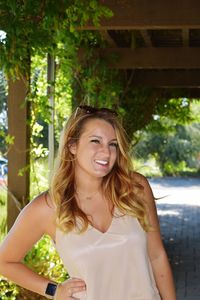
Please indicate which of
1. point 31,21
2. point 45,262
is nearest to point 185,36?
point 45,262

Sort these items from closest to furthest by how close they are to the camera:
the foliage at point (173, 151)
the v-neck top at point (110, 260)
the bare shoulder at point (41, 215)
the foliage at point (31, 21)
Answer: the v-neck top at point (110, 260) < the bare shoulder at point (41, 215) < the foliage at point (31, 21) < the foliage at point (173, 151)

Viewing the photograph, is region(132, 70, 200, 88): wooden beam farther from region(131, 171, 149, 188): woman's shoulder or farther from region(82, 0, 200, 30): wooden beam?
region(131, 171, 149, 188): woman's shoulder

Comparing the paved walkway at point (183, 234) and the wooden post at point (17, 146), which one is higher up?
the wooden post at point (17, 146)

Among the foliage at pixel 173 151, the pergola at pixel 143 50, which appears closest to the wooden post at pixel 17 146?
the pergola at pixel 143 50

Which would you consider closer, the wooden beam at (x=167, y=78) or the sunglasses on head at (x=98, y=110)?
the sunglasses on head at (x=98, y=110)

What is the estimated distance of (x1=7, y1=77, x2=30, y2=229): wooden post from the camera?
4.88 m

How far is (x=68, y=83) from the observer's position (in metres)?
6.77

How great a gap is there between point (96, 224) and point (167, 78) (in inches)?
309

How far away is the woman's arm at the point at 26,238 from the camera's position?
225cm

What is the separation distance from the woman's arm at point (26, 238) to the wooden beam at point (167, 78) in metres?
7.64

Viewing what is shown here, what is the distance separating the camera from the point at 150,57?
757 centimetres

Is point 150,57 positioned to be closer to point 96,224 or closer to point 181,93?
point 181,93

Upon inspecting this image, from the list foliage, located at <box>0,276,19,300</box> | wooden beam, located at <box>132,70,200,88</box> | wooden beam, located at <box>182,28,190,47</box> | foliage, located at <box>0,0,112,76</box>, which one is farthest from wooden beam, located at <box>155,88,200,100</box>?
foliage, located at <box>0,0,112,76</box>

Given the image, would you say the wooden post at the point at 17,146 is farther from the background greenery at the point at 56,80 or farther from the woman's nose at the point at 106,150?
the woman's nose at the point at 106,150
